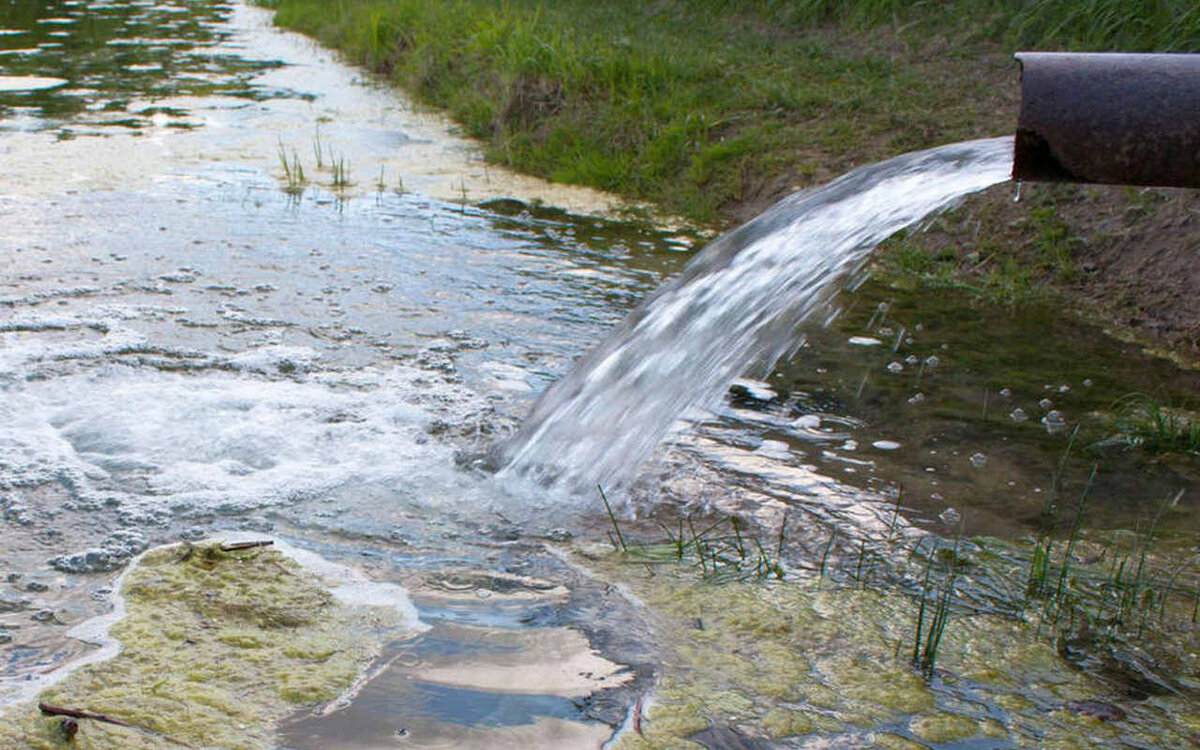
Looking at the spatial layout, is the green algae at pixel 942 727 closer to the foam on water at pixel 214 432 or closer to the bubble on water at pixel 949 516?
the bubble on water at pixel 949 516

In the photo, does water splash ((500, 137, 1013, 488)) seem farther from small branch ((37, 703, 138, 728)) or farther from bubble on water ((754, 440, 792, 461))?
small branch ((37, 703, 138, 728))

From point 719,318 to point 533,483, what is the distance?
1.02 metres

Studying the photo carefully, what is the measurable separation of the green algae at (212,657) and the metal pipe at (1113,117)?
5.81ft

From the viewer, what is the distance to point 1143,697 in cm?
262

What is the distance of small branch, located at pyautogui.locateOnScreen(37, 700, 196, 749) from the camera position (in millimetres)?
2291

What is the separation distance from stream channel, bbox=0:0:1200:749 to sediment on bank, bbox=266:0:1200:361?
0.45 metres

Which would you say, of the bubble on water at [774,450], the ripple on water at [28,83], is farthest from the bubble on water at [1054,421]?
the ripple on water at [28,83]

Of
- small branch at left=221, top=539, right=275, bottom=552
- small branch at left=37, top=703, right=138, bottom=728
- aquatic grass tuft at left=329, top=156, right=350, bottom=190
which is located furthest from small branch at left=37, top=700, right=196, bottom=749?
aquatic grass tuft at left=329, top=156, right=350, bottom=190

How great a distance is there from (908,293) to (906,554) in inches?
106

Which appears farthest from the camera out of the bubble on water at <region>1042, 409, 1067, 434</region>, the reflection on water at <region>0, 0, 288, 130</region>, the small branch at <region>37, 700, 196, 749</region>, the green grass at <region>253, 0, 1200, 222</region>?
the reflection on water at <region>0, 0, 288, 130</region>

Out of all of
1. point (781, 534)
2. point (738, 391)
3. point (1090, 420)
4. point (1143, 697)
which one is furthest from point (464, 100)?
point (1143, 697)

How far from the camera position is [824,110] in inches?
309

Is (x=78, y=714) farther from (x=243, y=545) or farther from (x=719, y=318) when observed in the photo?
(x=719, y=318)

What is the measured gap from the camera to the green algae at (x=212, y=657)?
235 cm
